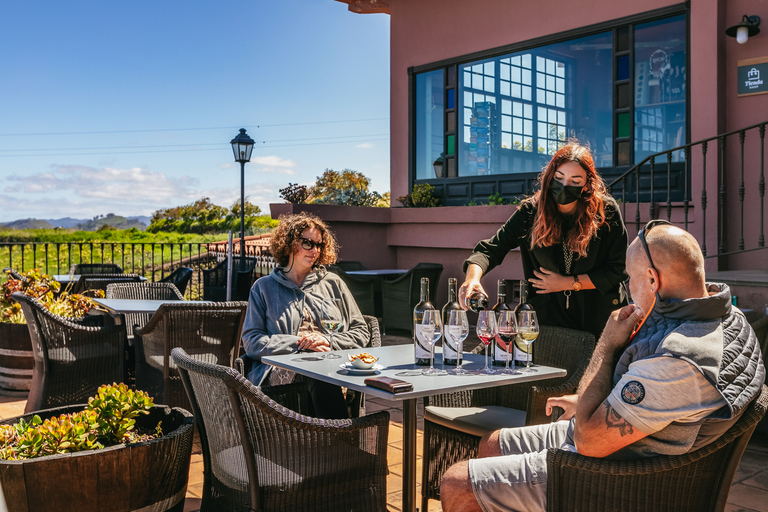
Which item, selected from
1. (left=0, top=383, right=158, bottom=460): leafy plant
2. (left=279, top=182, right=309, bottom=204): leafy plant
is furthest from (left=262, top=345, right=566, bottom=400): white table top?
(left=279, top=182, right=309, bottom=204): leafy plant

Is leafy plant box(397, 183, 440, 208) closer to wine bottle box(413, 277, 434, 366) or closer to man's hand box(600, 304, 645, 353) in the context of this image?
wine bottle box(413, 277, 434, 366)

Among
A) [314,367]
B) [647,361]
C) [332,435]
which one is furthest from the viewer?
[314,367]

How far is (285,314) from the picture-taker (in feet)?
10.8

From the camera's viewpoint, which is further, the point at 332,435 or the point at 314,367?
the point at 314,367

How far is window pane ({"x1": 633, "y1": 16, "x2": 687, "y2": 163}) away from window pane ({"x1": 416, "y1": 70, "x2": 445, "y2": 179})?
3.09m

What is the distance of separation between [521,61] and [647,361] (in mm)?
7947

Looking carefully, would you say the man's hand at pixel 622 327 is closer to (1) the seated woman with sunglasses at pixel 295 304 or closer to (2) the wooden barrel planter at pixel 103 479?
(2) the wooden barrel planter at pixel 103 479

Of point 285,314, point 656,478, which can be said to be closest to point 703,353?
point 656,478

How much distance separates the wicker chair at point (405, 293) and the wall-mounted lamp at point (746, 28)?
379 cm

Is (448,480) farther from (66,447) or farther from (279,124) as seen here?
(279,124)

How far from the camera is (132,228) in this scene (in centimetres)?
3209

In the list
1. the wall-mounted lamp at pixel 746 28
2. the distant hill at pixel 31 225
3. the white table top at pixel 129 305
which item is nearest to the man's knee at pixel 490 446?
the white table top at pixel 129 305

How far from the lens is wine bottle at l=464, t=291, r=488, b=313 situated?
2.59m

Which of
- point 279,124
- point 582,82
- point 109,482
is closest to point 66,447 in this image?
point 109,482
